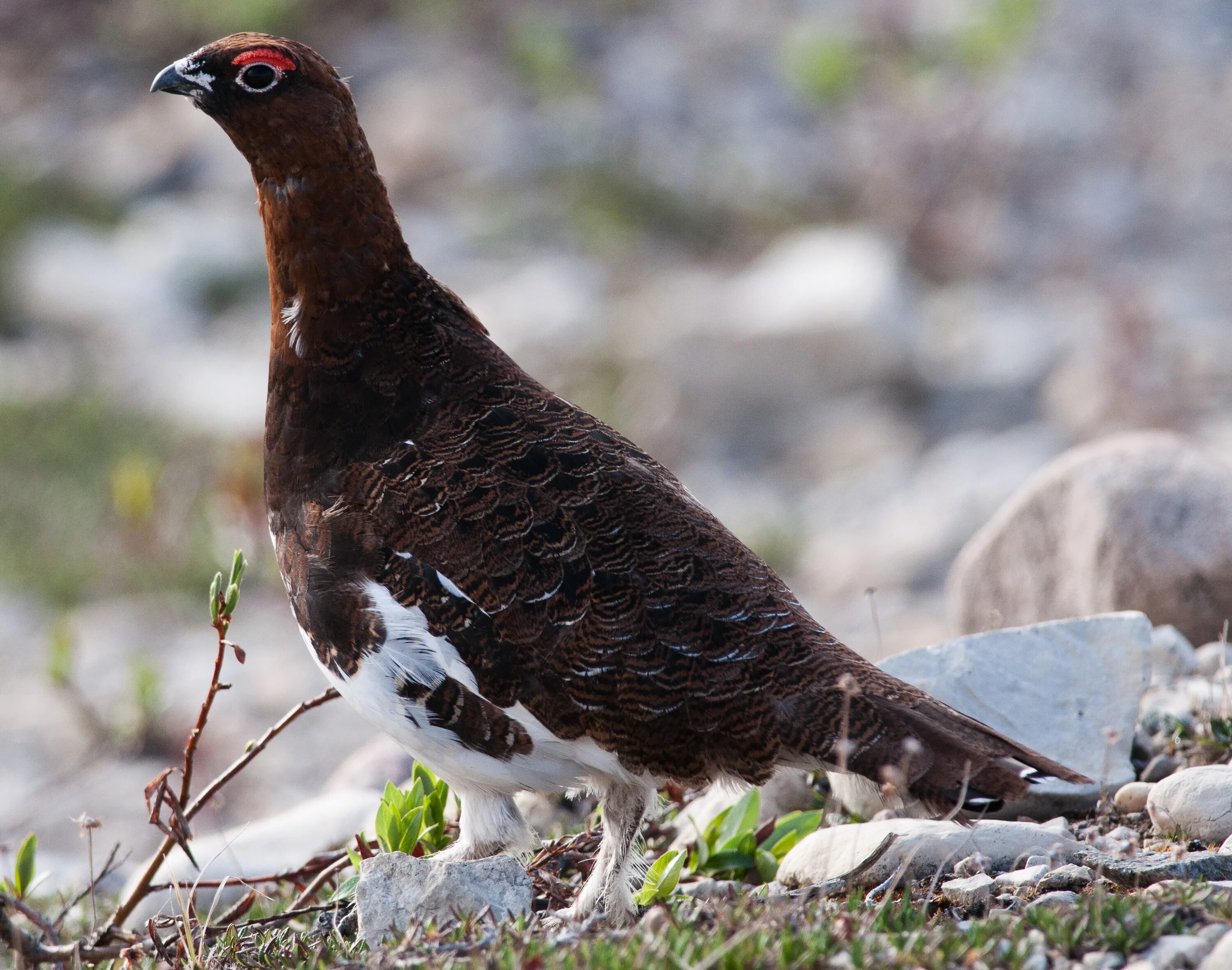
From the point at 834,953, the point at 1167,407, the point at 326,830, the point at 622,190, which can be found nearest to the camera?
the point at 834,953

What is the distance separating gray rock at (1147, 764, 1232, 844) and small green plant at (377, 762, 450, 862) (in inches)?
73.6

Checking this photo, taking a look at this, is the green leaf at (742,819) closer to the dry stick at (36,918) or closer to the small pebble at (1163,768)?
the small pebble at (1163,768)

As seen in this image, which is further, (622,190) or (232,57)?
(622,190)

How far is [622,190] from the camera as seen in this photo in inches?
559

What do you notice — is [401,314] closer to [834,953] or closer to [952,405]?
[834,953]

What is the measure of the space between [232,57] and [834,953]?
2736 millimetres

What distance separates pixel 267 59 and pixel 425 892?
2199 mm

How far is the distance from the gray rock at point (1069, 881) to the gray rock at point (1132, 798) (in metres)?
0.82

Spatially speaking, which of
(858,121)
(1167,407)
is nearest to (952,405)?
(1167,407)

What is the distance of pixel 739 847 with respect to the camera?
3914 millimetres

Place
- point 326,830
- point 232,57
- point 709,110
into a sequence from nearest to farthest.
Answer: point 232,57 < point 326,830 < point 709,110

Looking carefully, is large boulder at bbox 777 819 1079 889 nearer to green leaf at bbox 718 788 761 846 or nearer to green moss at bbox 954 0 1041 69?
green leaf at bbox 718 788 761 846

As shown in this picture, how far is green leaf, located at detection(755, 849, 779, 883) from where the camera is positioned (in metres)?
3.88

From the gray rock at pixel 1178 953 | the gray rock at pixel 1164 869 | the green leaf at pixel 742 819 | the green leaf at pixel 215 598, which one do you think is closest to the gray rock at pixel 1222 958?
the gray rock at pixel 1178 953
